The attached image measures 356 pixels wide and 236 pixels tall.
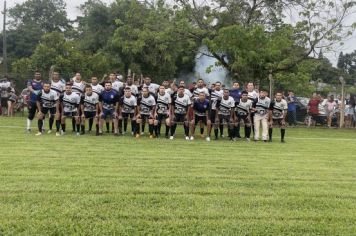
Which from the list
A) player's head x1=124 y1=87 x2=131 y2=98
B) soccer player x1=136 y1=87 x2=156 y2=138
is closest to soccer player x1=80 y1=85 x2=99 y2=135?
player's head x1=124 y1=87 x2=131 y2=98

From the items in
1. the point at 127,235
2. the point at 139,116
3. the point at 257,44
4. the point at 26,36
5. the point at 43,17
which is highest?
the point at 43,17

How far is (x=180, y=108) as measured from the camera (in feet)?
53.2

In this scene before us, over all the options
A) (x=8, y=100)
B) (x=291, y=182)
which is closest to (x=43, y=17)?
(x=8, y=100)

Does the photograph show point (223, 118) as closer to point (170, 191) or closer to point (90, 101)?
point (90, 101)

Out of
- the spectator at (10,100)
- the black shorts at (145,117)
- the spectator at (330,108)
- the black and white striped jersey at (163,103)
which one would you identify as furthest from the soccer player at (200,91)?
the spectator at (10,100)

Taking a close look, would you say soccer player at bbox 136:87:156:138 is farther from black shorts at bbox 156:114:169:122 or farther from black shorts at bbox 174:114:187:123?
black shorts at bbox 174:114:187:123

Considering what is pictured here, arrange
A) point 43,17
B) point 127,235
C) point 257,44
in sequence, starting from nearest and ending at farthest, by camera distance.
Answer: point 127,235 → point 257,44 → point 43,17

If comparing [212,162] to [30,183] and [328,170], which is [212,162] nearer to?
[328,170]

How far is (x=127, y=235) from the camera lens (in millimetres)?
5332

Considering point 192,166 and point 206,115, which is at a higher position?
point 206,115

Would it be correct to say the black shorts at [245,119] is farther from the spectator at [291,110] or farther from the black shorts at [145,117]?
the spectator at [291,110]

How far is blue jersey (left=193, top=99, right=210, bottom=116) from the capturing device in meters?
16.1

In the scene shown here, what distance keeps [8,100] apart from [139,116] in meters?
9.66

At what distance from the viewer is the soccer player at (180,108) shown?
1614 cm
